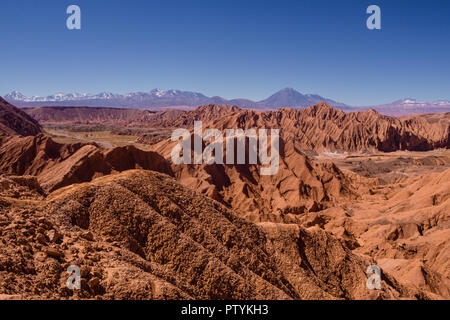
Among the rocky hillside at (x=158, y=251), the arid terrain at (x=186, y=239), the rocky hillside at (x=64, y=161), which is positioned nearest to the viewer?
the rocky hillside at (x=158, y=251)

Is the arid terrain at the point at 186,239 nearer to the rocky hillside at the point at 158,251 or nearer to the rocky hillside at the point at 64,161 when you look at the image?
the rocky hillside at the point at 158,251

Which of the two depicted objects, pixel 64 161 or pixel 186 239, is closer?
pixel 186 239

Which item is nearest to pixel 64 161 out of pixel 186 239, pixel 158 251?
pixel 158 251

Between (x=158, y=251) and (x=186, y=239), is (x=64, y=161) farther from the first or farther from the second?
(x=186, y=239)

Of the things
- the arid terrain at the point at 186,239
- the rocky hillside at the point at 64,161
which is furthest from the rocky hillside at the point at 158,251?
the rocky hillside at the point at 64,161

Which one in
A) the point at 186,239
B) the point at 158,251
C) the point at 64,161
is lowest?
the point at 158,251

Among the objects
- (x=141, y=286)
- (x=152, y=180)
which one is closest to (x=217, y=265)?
(x=141, y=286)

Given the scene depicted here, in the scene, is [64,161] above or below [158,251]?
above

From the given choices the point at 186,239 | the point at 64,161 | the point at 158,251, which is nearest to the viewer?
the point at 158,251

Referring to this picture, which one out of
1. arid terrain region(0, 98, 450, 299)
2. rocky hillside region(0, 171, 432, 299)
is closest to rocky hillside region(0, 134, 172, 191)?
arid terrain region(0, 98, 450, 299)
